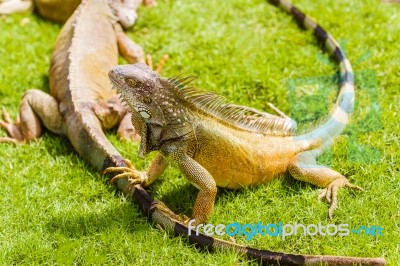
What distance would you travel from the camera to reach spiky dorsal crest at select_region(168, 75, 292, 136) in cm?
481

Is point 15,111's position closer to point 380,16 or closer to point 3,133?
point 3,133

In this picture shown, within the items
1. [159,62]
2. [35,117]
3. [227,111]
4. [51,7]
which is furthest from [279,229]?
[51,7]

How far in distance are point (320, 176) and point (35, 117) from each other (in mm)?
2838

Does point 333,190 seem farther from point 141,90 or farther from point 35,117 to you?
point 35,117

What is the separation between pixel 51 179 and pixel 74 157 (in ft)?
1.18

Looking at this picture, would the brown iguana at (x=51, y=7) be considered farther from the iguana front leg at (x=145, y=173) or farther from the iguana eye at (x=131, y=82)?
the iguana eye at (x=131, y=82)

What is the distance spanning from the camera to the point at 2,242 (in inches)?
191

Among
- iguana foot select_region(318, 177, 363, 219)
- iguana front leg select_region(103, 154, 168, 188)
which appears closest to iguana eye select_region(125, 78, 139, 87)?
iguana front leg select_region(103, 154, 168, 188)

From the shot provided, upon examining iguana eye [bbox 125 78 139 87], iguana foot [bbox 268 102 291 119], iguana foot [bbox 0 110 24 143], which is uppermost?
iguana eye [bbox 125 78 139 87]

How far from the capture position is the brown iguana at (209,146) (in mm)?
4711

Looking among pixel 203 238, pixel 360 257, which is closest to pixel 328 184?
pixel 360 257

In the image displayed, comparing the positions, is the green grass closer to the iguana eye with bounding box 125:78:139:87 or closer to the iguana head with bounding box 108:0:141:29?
the iguana head with bounding box 108:0:141:29

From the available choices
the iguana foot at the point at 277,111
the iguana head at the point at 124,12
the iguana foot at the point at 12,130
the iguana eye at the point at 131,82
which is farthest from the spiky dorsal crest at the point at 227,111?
the iguana head at the point at 124,12

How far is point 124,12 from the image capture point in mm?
7312
